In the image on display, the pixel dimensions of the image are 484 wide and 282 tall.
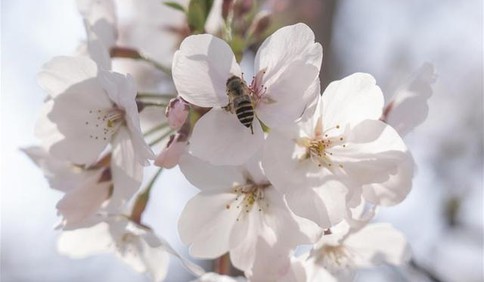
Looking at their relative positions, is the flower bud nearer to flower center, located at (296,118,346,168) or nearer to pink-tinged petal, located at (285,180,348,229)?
flower center, located at (296,118,346,168)

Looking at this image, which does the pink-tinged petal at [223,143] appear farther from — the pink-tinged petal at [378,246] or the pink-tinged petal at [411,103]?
the pink-tinged petal at [378,246]

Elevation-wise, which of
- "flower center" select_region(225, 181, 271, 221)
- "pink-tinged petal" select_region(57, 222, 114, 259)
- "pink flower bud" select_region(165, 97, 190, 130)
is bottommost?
"pink-tinged petal" select_region(57, 222, 114, 259)

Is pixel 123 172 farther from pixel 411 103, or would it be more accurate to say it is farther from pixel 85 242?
pixel 411 103

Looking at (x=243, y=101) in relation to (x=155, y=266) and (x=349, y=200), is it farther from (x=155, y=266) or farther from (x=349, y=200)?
(x=155, y=266)

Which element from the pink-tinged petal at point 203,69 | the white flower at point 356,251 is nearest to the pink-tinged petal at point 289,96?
the pink-tinged petal at point 203,69

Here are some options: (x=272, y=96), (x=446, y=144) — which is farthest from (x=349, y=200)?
(x=446, y=144)

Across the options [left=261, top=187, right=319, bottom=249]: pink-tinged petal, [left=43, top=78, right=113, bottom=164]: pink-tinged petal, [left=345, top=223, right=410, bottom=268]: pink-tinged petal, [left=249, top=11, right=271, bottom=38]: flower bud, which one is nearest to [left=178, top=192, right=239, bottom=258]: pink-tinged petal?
[left=261, top=187, right=319, bottom=249]: pink-tinged petal

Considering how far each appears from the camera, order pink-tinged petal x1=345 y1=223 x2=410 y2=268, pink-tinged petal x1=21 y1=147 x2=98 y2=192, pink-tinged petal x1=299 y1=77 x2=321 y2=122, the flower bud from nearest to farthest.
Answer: pink-tinged petal x1=299 y1=77 x2=321 y2=122, pink-tinged petal x1=21 y1=147 x2=98 y2=192, pink-tinged petal x1=345 y1=223 x2=410 y2=268, the flower bud

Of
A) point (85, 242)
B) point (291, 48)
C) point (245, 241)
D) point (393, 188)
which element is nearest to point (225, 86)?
point (291, 48)
